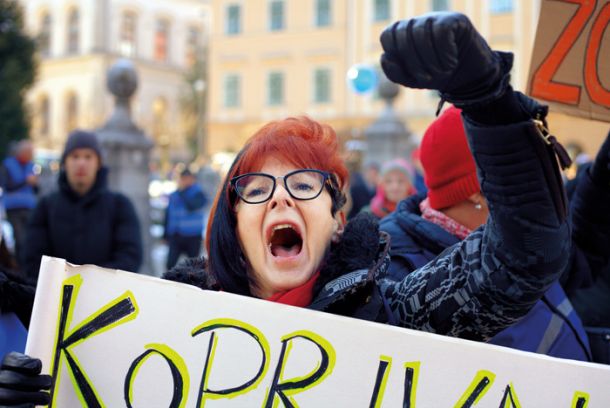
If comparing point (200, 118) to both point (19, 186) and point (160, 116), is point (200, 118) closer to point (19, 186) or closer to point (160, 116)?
point (160, 116)

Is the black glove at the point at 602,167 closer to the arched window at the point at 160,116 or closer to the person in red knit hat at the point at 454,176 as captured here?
the person in red knit hat at the point at 454,176

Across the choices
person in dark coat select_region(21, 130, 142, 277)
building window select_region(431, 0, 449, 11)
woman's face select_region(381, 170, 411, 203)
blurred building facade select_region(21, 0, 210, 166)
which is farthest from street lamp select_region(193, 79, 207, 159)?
person in dark coat select_region(21, 130, 142, 277)

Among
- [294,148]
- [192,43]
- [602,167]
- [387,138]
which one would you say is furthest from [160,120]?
[294,148]

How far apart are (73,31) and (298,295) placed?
2215 inches

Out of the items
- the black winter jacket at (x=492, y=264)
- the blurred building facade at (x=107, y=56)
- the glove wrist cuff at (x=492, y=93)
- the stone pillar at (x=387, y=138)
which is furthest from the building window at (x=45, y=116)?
the glove wrist cuff at (x=492, y=93)

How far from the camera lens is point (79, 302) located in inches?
73.7

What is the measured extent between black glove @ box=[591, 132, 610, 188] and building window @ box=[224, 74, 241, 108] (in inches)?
1386

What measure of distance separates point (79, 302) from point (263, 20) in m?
35.9

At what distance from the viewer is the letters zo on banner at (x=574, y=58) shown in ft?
7.42

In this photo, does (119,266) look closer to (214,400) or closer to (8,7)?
(214,400)

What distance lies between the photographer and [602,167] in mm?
2516

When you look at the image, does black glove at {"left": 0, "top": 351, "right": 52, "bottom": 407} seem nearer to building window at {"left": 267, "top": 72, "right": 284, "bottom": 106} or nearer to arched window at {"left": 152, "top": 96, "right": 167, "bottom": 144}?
building window at {"left": 267, "top": 72, "right": 284, "bottom": 106}

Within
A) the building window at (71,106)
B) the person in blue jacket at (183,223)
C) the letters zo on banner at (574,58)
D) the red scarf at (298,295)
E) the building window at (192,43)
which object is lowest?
the person in blue jacket at (183,223)

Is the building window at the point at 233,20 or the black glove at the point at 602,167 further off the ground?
the building window at the point at 233,20
